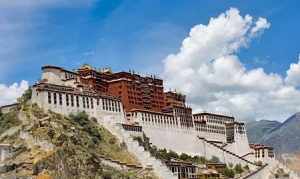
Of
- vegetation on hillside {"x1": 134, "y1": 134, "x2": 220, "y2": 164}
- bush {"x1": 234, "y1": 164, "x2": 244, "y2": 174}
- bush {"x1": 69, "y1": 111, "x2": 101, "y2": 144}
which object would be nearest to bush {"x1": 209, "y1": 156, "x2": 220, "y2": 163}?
vegetation on hillside {"x1": 134, "y1": 134, "x2": 220, "y2": 164}

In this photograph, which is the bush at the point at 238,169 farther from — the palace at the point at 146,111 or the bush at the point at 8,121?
the bush at the point at 8,121

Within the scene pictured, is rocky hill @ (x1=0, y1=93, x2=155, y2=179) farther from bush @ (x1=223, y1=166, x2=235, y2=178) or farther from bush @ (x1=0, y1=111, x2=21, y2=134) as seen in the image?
bush @ (x1=223, y1=166, x2=235, y2=178)

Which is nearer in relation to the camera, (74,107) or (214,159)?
(74,107)

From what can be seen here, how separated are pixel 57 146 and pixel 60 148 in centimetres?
91

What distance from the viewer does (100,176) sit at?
81.7 meters

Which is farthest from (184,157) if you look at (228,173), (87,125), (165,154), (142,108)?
(87,125)

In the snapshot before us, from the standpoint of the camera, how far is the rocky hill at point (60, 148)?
79312 millimetres

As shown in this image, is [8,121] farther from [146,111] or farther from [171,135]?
[171,135]

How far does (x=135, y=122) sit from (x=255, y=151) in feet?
105

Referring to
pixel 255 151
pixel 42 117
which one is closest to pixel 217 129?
pixel 255 151

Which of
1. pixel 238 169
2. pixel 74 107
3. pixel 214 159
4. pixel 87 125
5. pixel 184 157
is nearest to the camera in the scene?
pixel 87 125

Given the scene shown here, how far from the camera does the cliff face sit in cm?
7931

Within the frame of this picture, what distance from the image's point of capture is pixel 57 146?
8188 centimetres

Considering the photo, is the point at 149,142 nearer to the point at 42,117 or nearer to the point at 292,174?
the point at 42,117
